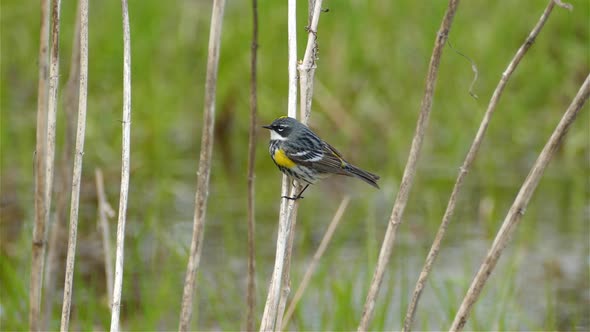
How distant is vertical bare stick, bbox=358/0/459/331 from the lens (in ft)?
10.6

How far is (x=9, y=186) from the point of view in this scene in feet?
24.9

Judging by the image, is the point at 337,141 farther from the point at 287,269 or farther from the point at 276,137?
the point at 287,269

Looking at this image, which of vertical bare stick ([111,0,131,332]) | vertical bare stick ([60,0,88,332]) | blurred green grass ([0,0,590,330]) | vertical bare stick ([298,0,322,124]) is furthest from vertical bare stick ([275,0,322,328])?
blurred green grass ([0,0,590,330])

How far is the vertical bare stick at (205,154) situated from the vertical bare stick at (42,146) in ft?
1.64

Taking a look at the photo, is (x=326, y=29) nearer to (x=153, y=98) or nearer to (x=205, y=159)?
(x=153, y=98)

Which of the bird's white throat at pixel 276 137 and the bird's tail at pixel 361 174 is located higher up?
the bird's white throat at pixel 276 137

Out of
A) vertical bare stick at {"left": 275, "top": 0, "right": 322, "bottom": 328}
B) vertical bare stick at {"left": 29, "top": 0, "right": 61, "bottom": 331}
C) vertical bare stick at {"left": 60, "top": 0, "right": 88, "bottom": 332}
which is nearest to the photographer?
vertical bare stick at {"left": 29, "top": 0, "right": 61, "bottom": 331}

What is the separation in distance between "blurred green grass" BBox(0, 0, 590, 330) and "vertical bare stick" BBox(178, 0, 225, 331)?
2084mm

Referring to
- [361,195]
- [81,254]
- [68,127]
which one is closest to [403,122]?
[361,195]

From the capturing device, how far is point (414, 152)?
3.38 meters

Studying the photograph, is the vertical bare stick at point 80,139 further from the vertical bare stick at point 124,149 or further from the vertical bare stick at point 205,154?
the vertical bare stick at point 205,154

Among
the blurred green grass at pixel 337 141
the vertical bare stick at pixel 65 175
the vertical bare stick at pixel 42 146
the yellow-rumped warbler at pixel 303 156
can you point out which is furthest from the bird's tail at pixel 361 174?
the vertical bare stick at pixel 42 146

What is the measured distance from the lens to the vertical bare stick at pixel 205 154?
10.3 feet

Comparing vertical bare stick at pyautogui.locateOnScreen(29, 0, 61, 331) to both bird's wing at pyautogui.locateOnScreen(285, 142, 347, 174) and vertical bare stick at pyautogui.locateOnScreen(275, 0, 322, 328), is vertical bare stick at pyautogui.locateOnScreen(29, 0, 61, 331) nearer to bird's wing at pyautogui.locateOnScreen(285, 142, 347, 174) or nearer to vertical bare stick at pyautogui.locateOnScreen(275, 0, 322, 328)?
vertical bare stick at pyautogui.locateOnScreen(275, 0, 322, 328)
